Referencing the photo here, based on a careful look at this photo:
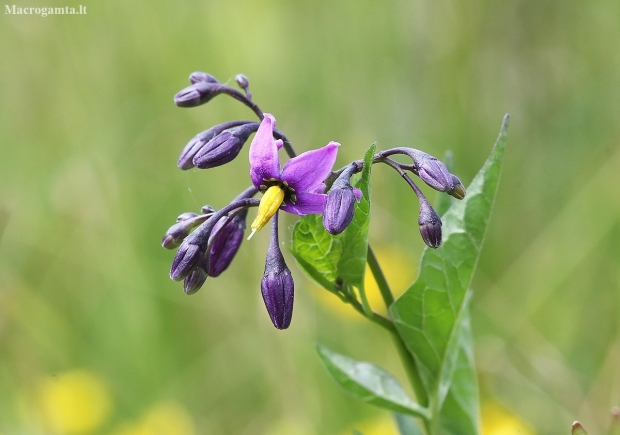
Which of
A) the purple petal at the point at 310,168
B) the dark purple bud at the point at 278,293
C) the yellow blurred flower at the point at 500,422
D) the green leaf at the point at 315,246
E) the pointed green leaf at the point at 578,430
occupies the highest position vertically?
the purple petal at the point at 310,168

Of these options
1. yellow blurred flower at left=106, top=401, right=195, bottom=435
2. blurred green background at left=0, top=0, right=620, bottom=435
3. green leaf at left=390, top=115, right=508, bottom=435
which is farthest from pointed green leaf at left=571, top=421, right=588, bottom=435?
A: yellow blurred flower at left=106, top=401, right=195, bottom=435

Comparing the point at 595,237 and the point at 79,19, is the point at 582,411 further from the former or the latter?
the point at 79,19

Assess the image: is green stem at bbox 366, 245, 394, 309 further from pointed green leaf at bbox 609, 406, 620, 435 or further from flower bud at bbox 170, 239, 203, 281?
pointed green leaf at bbox 609, 406, 620, 435

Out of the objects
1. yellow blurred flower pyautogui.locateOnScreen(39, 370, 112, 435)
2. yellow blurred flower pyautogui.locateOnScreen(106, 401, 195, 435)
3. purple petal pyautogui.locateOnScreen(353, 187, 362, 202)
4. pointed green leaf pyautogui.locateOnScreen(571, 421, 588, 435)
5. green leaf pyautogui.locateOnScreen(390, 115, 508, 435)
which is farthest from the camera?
yellow blurred flower pyautogui.locateOnScreen(39, 370, 112, 435)

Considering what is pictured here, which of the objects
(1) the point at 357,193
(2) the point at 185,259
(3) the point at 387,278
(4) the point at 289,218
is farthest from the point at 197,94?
(3) the point at 387,278

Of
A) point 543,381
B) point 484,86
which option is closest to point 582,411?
point 543,381

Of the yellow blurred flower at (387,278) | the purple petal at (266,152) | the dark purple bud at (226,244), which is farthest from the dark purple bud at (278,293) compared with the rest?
the yellow blurred flower at (387,278)

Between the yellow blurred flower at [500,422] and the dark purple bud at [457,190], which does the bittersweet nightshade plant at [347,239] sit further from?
the yellow blurred flower at [500,422]
